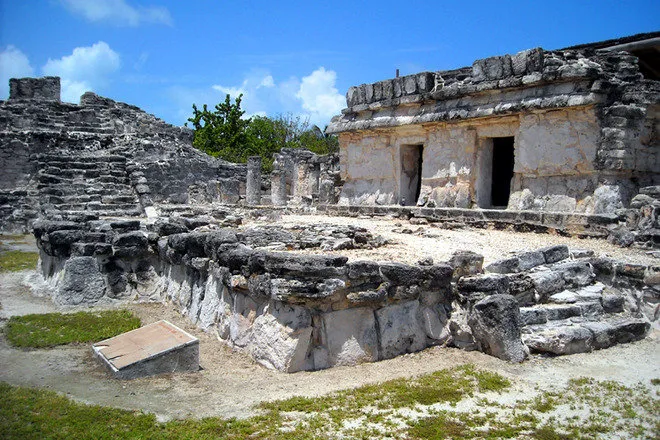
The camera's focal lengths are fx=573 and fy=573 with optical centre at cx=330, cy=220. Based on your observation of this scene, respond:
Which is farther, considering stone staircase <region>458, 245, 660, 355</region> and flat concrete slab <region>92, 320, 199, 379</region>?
stone staircase <region>458, 245, 660, 355</region>

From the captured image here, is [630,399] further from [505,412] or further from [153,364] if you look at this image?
[153,364]

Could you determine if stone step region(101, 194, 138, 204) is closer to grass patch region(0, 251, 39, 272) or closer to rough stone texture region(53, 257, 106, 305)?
grass patch region(0, 251, 39, 272)

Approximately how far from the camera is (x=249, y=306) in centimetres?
632

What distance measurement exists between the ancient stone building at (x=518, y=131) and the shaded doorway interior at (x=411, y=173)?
0.07 ft

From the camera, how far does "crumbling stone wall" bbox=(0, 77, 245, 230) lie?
14938mm

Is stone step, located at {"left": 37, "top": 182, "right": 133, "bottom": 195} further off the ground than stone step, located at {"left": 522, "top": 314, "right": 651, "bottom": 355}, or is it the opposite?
stone step, located at {"left": 37, "top": 182, "right": 133, "bottom": 195}

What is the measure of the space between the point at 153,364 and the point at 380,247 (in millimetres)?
3442

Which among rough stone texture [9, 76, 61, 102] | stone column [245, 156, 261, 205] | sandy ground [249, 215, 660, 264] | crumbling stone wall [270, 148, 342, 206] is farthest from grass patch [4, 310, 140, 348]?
rough stone texture [9, 76, 61, 102]

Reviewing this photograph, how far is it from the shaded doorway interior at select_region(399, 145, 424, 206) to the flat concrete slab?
745 centimetres

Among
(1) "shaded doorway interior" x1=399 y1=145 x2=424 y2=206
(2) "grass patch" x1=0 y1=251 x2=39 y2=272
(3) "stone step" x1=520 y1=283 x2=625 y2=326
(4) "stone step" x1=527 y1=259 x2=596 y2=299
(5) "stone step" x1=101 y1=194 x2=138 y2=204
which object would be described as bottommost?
(2) "grass patch" x1=0 y1=251 x2=39 y2=272

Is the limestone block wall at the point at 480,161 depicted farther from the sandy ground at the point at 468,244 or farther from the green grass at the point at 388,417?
the green grass at the point at 388,417

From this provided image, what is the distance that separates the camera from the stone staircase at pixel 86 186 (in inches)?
535

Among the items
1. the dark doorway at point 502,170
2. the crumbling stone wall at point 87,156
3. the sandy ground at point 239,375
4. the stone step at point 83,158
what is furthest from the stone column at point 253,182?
the sandy ground at point 239,375

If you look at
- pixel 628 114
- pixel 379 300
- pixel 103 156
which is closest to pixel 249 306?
pixel 379 300
